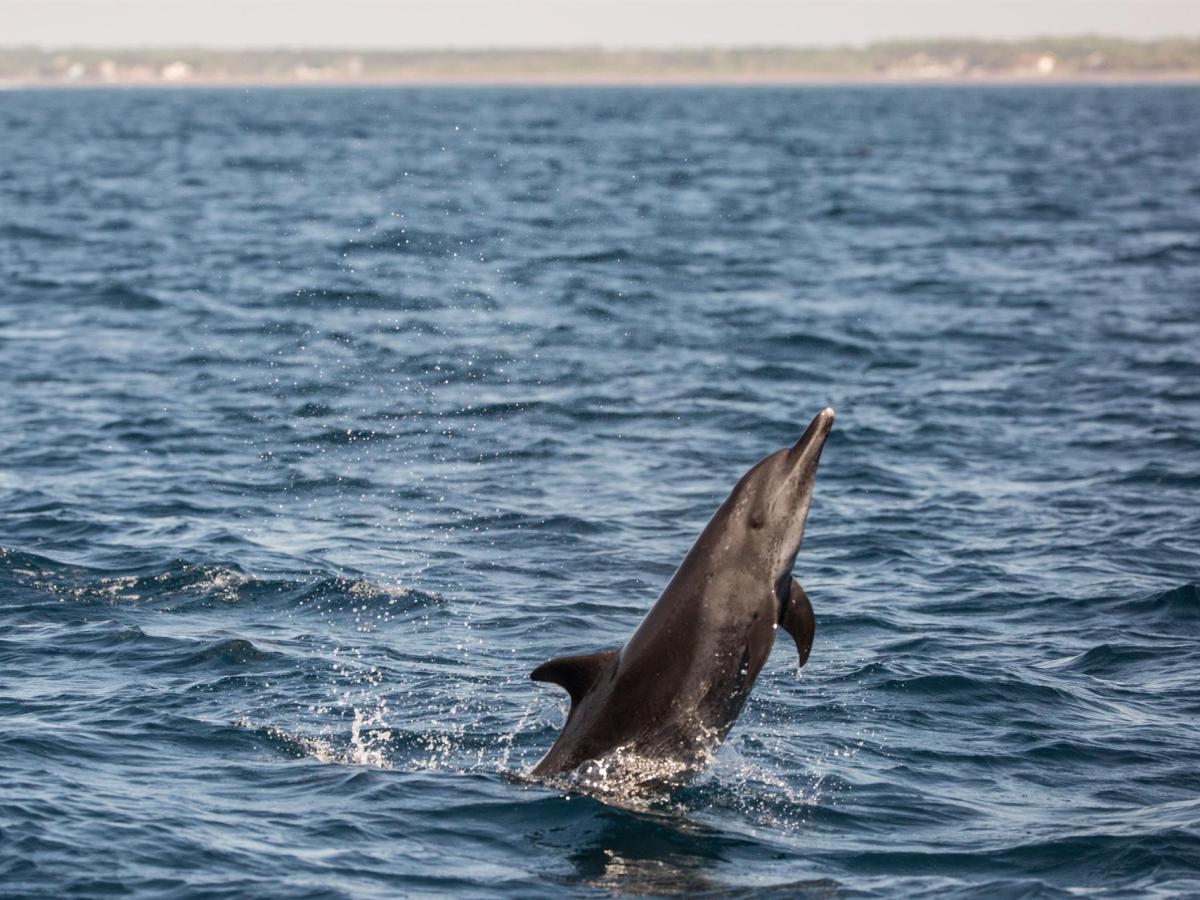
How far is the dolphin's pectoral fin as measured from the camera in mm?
10211

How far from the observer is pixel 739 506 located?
10.2 metres

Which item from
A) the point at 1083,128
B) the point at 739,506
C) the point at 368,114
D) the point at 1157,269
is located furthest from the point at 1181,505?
the point at 368,114

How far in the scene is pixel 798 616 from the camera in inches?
404

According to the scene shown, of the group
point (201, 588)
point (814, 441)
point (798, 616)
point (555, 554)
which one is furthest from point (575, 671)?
point (555, 554)

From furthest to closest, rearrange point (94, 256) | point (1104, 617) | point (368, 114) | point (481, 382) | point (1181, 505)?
point (368, 114), point (94, 256), point (481, 382), point (1181, 505), point (1104, 617)

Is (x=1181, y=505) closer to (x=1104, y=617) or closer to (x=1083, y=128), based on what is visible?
(x=1104, y=617)

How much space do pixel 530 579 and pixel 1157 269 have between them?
26058 millimetres

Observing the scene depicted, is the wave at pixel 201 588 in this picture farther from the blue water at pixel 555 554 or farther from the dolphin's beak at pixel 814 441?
the dolphin's beak at pixel 814 441

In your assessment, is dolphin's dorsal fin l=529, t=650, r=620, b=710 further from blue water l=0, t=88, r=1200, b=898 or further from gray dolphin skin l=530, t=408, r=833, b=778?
blue water l=0, t=88, r=1200, b=898

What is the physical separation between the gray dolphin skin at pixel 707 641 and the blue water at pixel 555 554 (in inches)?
14.6

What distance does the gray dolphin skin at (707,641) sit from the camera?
32.9 feet

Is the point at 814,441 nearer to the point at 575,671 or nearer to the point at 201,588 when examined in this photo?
the point at 575,671

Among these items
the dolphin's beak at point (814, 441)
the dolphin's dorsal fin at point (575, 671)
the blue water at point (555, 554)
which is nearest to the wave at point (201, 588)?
the blue water at point (555, 554)

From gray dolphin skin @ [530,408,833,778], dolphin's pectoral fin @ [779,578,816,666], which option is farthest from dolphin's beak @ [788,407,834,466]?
dolphin's pectoral fin @ [779,578,816,666]
